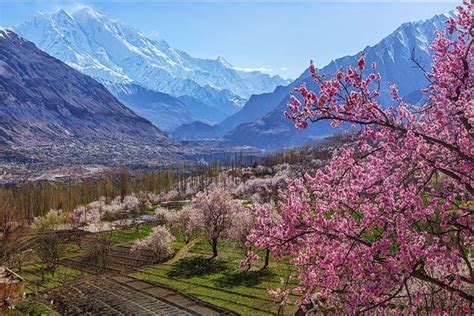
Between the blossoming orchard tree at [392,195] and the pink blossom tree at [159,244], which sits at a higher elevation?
the blossoming orchard tree at [392,195]

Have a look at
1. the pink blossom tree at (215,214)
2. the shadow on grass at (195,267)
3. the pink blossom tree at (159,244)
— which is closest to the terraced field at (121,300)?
the shadow on grass at (195,267)

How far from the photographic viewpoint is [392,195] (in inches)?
282

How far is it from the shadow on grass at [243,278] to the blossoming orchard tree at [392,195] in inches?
1430

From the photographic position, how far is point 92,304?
3956 centimetres

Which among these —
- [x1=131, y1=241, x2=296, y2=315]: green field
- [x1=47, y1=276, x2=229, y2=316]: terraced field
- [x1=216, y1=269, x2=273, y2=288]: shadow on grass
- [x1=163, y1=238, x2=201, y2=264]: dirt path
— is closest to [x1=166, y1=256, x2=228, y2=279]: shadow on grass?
[x1=131, y1=241, x2=296, y2=315]: green field

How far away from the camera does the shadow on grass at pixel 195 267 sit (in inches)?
1975

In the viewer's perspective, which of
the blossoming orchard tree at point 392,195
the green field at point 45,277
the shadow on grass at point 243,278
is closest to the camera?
the blossoming orchard tree at point 392,195

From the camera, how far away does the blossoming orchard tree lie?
6.75 m

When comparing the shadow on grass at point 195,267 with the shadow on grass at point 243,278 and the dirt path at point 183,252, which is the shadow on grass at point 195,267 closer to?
the dirt path at point 183,252

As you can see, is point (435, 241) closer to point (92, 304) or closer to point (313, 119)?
point (313, 119)

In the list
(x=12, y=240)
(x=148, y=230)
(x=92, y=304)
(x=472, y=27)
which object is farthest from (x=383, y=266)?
(x=148, y=230)

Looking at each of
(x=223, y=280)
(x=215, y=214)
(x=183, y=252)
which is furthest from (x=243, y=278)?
(x=183, y=252)

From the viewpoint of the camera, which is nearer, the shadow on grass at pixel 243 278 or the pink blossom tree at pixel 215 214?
the shadow on grass at pixel 243 278

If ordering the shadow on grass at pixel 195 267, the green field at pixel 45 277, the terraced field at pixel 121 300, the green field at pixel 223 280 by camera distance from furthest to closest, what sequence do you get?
the shadow on grass at pixel 195 267 < the green field at pixel 45 277 < the green field at pixel 223 280 < the terraced field at pixel 121 300
